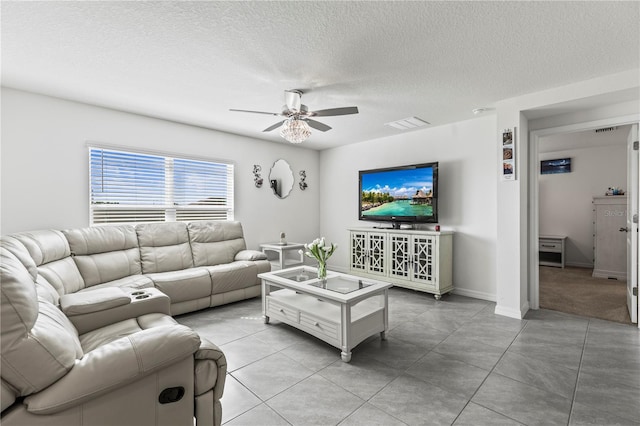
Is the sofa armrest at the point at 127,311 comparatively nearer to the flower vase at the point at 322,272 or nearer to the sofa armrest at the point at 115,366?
the sofa armrest at the point at 115,366

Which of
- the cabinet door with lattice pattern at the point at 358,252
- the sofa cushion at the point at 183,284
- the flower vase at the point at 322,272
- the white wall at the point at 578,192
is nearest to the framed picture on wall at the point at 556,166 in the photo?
the white wall at the point at 578,192

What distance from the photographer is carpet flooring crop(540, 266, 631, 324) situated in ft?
10.9

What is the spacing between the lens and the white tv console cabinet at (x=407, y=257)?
383 centimetres

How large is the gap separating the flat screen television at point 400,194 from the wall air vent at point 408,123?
0.56 metres

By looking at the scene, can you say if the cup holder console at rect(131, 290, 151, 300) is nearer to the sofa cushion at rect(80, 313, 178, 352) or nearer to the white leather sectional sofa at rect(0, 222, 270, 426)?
the white leather sectional sofa at rect(0, 222, 270, 426)

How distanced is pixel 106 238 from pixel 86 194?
0.63 metres

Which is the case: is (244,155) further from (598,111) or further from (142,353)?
(598,111)

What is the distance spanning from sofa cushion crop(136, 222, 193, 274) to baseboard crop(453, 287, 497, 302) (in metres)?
3.60

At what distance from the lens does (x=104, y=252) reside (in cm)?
317

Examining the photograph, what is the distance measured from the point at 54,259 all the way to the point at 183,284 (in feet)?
3.63

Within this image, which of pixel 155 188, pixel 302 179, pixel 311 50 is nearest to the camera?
pixel 311 50

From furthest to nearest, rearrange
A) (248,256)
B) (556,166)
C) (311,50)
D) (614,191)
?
(556,166) → (614,191) → (248,256) → (311,50)

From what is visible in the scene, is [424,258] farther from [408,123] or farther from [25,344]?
[25,344]

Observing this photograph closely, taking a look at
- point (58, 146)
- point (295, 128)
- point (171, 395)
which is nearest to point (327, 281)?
point (295, 128)
